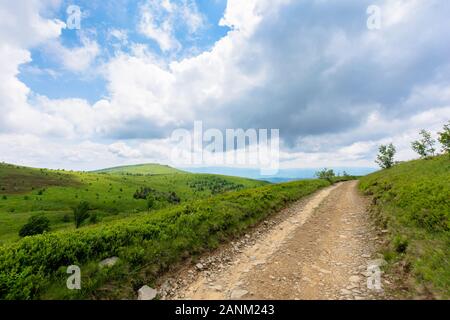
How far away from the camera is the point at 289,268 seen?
8219 mm

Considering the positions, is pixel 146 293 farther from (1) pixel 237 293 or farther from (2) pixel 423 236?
(2) pixel 423 236

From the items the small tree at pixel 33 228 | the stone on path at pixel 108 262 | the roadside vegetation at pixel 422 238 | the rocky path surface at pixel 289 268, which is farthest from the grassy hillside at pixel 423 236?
the small tree at pixel 33 228

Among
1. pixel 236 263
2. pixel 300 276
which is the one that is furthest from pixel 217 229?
pixel 300 276

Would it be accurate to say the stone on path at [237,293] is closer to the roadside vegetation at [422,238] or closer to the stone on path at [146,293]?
the stone on path at [146,293]

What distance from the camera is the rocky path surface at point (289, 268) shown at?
6776mm

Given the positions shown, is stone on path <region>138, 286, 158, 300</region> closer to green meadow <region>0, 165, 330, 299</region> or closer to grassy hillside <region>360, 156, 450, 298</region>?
green meadow <region>0, 165, 330, 299</region>

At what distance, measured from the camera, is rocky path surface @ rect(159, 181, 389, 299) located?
678cm

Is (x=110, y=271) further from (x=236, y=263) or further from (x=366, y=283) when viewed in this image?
(x=366, y=283)

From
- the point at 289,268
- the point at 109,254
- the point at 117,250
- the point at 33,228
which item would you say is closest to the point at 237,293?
the point at 289,268

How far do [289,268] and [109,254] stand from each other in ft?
22.4

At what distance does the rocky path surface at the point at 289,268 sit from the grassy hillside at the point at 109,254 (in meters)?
0.94

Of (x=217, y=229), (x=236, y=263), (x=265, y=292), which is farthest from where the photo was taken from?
(x=217, y=229)
